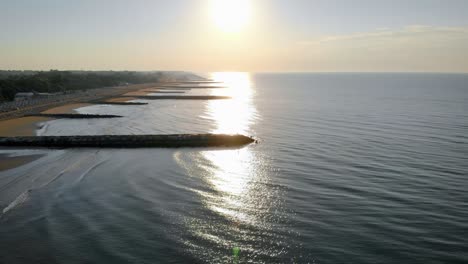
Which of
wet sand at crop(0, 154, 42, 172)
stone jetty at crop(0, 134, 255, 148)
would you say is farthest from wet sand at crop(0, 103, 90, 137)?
wet sand at crop(0, 154, 42, 172)

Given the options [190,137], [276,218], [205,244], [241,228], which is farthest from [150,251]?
[190,137]

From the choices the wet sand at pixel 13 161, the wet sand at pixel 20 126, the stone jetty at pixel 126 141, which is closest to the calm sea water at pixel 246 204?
the wet sand at pixel 13 161

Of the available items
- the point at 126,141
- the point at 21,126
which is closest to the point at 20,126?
the point at 21,126

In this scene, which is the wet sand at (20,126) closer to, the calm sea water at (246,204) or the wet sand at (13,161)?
the calm sea water at (246,204)

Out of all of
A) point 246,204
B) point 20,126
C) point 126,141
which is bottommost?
point 246,204

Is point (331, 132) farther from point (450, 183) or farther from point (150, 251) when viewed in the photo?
point (150, 251)

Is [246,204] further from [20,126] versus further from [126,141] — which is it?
[20,126]
